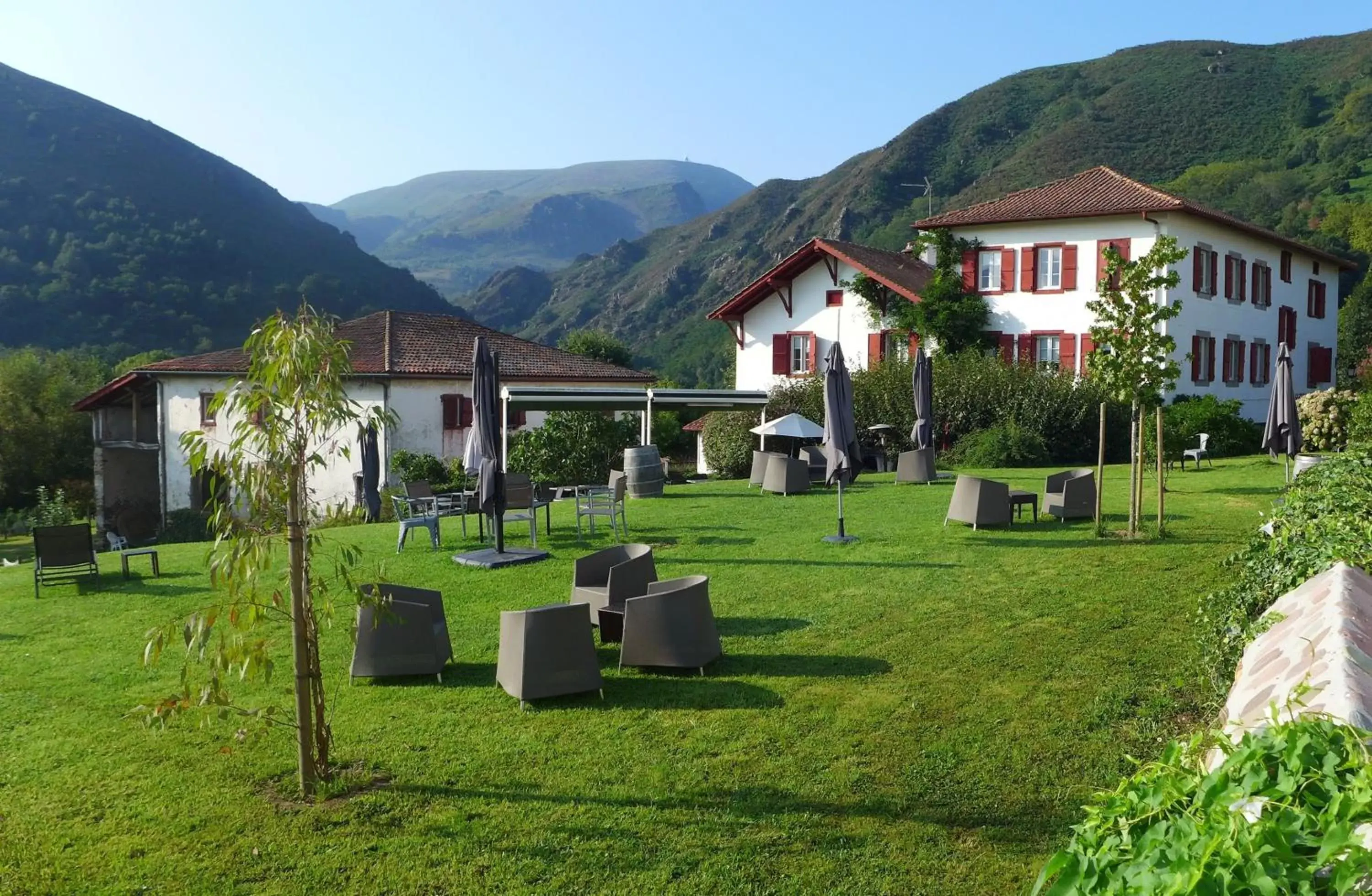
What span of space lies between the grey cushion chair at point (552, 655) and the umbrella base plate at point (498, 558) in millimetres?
4987

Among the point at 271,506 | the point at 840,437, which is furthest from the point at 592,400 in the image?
the point at 271,506

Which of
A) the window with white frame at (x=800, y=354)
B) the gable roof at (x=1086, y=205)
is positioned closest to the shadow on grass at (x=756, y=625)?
the gable roof at (x=1086, y=205)

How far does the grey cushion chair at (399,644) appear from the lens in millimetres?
7617

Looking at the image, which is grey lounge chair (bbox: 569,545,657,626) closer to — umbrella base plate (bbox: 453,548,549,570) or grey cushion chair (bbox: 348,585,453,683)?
grey cushion chair (bbox: 348,585,453,683)

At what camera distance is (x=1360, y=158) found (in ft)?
232

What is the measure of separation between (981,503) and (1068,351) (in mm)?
19427

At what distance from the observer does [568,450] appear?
24.9 meters

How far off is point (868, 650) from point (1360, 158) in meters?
78.4

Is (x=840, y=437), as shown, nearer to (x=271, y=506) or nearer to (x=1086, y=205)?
(x=271, y=506)

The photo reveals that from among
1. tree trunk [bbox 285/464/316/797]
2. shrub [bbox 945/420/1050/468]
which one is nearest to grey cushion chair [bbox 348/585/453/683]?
tree trunk [bbox 285/464/316/797]

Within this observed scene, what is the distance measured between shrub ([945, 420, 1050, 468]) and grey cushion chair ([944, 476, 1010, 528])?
36.4ft

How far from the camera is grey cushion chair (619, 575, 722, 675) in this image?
755 centimetres

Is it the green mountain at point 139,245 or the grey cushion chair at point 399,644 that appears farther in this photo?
the green mountain at point 139,245

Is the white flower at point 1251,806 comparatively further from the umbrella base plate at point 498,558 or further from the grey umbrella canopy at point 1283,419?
the grey umbrella canopy at point 1283,419
